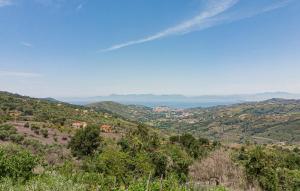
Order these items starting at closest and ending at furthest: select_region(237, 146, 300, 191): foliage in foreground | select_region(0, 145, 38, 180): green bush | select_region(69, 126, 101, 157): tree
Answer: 1. select_region(0, 145, 38, 180): green bush
2. select_region(237, 146, 300, 191): foliage in foreground
3. select_region(69, 126, 101, 157): tree

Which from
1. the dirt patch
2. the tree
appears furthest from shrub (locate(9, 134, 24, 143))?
the tree

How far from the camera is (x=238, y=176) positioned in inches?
1524

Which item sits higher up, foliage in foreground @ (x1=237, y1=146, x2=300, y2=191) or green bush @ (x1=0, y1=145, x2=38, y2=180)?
green bush @ (x1=0, y1=145, x2=38, y2=180)

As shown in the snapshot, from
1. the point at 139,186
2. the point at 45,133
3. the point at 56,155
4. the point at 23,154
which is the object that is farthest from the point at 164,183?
the point at 45,133

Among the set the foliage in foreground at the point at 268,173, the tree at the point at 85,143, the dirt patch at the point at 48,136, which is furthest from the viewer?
the dirt patch at the point at 48,136

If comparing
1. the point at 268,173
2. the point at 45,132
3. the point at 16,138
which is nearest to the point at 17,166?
the point at 268,173

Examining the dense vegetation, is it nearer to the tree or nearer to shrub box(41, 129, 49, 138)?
the tree

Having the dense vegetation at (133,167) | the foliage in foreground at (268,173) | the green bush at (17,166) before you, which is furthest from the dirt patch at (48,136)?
the foliage in foreground at (268,173)

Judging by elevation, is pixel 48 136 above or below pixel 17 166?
below

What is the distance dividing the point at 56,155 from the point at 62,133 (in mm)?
18706

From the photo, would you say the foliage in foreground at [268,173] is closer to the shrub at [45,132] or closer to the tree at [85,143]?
the tree at [85,143]

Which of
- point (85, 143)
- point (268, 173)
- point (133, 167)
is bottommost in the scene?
point (268, 173)

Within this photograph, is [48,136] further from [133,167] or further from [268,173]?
[268,173]

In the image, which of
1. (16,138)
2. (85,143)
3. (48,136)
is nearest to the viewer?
(85,143)
